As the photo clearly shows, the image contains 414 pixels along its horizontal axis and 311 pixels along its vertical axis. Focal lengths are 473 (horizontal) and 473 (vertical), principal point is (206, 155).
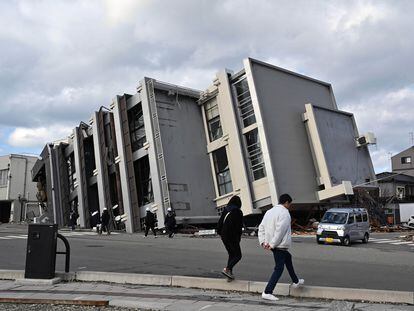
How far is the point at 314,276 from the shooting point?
34.7ft

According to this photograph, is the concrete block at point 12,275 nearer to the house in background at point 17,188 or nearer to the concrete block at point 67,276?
the concrete block at point 67,276

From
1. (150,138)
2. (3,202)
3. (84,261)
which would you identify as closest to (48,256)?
(84,261)

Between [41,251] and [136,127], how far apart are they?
23.3 meters

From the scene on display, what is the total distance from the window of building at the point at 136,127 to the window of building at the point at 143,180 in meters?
1.07

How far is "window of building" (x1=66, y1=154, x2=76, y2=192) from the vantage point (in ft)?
130

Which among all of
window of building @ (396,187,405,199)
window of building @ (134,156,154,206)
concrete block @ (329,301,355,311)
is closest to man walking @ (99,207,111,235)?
window of building @ (134,156,154,206)

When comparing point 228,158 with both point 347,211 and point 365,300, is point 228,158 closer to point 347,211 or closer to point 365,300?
point 347,211

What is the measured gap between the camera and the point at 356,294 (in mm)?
7438

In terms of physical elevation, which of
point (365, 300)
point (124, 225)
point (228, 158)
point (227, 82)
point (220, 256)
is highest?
point (227, 82)

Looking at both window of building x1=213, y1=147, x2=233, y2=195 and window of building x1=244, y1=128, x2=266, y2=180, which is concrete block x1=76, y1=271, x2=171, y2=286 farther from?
window of building x1=213, y1=147, x2=233, y2=195

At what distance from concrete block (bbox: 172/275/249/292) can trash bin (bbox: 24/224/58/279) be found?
96.7 inches

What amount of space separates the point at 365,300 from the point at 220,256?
7.62 metres

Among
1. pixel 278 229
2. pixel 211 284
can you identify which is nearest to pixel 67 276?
pixel 211 284

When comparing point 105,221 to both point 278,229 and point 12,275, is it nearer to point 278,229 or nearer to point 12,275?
point 12,275
